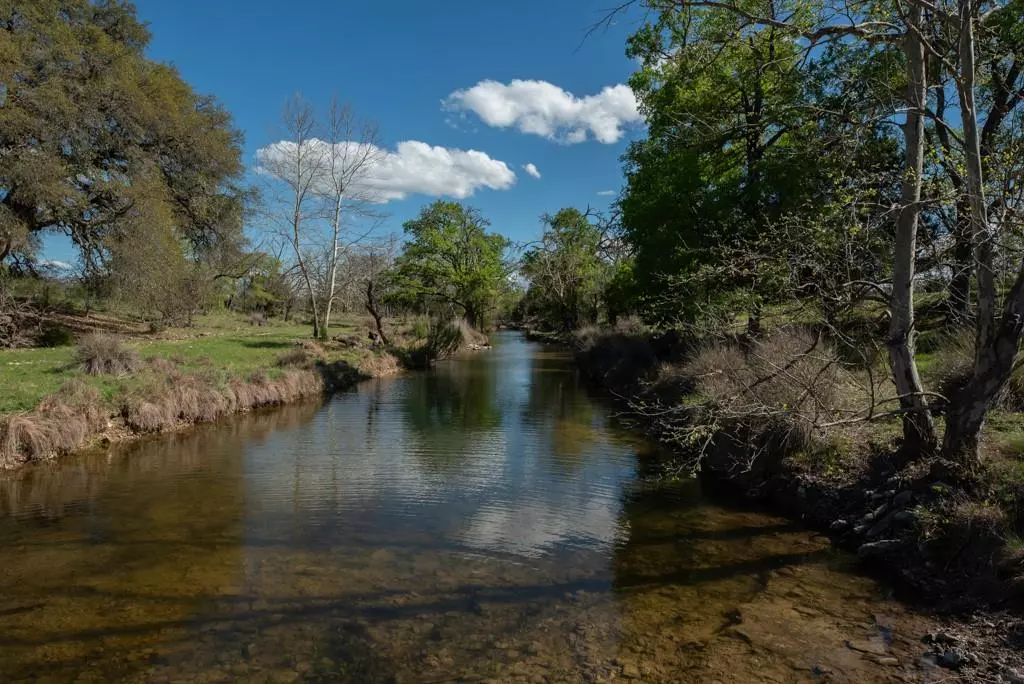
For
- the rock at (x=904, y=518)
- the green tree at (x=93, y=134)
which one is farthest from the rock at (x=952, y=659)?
the green tree at (x=93, y=134)

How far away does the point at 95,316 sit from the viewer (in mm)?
29688

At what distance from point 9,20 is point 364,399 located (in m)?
17.8

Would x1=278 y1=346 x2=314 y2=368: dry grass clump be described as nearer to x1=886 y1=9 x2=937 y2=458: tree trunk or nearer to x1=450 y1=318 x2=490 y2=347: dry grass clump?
x1=450 y1=318 x2=490 y2=347: dry grass clump

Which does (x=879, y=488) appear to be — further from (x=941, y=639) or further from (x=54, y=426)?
(x=54, y=426)

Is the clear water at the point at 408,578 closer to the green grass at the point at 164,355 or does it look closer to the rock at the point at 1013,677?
the rock at the point at 1013,677

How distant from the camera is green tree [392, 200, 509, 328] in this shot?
175 feet

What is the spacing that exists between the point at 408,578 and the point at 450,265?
48875 mm

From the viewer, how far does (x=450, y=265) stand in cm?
5503

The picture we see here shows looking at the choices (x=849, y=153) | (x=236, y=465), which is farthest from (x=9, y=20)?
(x=849, y=153)

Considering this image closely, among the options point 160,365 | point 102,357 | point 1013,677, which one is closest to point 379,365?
point 160,365

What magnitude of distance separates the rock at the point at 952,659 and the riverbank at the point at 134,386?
1476 cm

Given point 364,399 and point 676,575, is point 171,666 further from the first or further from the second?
point 364,399

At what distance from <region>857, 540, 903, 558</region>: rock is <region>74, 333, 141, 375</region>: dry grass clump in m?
16.5

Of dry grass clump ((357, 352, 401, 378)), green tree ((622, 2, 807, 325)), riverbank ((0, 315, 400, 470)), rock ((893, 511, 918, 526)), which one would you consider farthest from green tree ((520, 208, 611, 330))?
rock ((893, 511, 918, 526))
